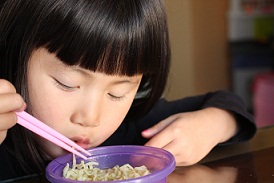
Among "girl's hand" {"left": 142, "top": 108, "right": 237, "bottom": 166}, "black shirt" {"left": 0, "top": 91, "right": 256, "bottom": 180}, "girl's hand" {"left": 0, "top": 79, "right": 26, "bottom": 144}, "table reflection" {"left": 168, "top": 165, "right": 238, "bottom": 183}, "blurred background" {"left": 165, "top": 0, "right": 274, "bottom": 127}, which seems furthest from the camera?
"blurred background" {"left": 165, "top": 0, "right": 274, "bottom": 127}

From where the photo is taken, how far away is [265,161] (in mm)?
827

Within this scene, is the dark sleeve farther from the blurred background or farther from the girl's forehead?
the blurred background

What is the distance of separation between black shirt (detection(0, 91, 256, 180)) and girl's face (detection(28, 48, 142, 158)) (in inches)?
8.5

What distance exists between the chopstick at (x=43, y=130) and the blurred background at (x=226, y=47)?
2.36 m

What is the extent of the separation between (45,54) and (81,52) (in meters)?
0.07

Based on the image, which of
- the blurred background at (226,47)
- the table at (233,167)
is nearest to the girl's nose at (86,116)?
the table at (233,167)

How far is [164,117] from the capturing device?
121cm

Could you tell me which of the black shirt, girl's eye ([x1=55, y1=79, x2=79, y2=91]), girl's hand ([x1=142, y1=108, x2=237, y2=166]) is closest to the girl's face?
girl's eye ([x1=55, y1=79, x2=79, y2=91])

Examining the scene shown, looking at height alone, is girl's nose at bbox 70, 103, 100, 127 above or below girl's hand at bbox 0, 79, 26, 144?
below

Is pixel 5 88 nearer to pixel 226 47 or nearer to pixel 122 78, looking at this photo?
pixel 122 78

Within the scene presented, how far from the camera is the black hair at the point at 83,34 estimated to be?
2.60 feet

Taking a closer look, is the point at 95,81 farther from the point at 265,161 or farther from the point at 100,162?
the point at 265,161

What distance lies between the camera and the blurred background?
10.5 feet

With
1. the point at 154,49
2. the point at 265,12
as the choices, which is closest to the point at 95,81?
the point at 154,49
